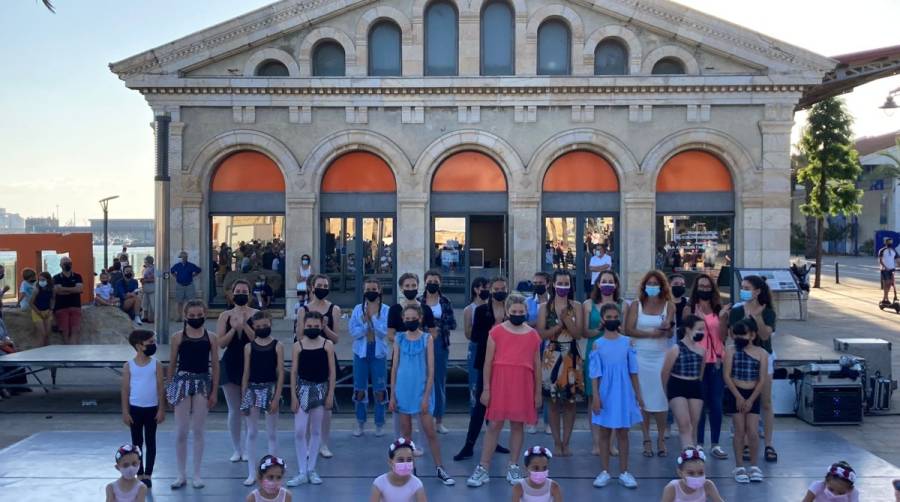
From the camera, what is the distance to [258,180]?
20109mm

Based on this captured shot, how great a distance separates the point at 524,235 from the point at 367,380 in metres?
10.3

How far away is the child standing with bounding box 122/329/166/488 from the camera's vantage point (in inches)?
314

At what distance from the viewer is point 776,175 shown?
1964 cm

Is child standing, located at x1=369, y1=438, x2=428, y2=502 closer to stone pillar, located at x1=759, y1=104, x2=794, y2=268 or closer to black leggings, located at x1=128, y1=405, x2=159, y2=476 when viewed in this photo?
black leggings, located at x1=128, y1=405, x2=159, y2=476

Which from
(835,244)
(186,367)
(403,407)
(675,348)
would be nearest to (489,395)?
(403,407)

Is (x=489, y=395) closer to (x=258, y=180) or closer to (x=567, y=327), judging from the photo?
(x=567, y=327)

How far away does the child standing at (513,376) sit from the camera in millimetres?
8156

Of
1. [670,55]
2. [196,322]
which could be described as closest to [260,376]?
[196,322]

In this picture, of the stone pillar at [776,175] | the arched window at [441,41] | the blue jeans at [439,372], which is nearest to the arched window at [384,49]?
the arched window at [441,41]

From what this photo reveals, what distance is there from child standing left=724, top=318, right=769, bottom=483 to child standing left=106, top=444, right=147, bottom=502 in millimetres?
5657

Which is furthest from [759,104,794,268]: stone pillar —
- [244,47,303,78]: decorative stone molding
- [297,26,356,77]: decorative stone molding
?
[244,47,303,78]: decorative stone molding

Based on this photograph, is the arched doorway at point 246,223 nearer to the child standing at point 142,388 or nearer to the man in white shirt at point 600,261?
the man in white shirt at point 600,261

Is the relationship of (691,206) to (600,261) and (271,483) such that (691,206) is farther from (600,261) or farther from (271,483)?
(271,483)

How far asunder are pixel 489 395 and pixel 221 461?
10.8 feet
